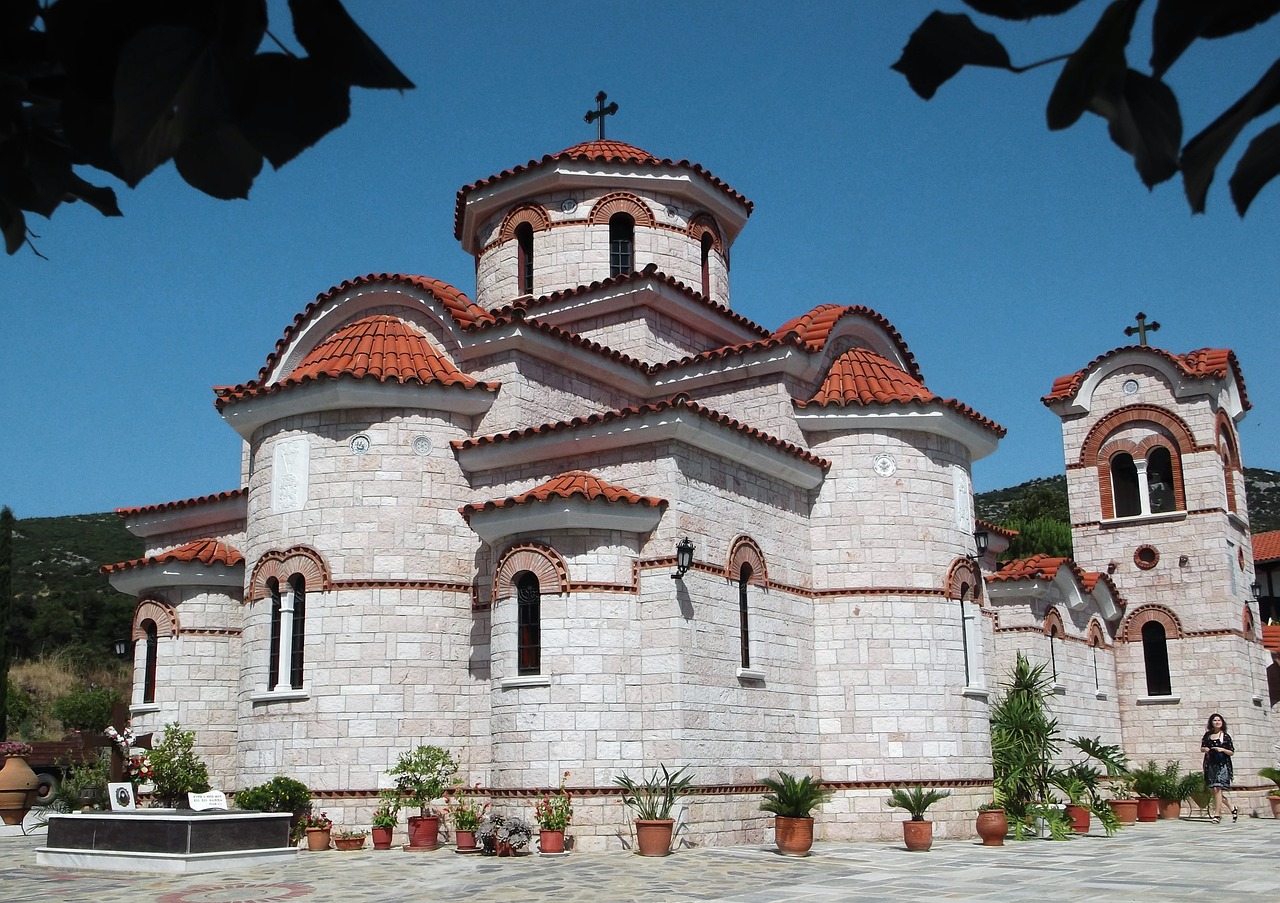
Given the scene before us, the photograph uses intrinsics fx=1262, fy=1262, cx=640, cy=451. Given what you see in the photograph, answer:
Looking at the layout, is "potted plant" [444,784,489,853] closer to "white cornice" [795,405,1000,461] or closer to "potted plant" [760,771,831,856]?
"potted plant" [760,771,831,856]

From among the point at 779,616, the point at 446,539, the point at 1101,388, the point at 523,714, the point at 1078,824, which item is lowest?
the point at 1078,824

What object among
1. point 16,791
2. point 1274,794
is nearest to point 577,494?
point 16,791

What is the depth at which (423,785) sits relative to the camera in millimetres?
13305

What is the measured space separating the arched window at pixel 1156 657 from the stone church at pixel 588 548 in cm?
427

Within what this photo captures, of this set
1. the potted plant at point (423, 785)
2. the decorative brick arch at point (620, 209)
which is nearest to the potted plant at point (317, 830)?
the potted plant at point (423, 785)

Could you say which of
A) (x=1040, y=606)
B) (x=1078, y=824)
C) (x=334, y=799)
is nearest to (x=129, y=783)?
(x=334, y=799)

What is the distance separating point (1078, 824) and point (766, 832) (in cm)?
418

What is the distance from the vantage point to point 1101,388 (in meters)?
23.0

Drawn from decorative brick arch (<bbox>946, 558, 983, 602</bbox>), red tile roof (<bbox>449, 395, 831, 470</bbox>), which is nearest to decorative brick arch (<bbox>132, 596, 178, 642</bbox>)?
red tile roof (<bbox>449, 395, 831, 470</bbox>)

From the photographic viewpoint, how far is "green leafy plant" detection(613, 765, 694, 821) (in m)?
12.2

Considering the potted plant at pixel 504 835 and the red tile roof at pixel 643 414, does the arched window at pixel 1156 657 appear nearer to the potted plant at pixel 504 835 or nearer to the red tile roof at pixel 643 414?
the red tile roof at pixel 643 414

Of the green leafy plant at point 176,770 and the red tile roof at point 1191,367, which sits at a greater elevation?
Answer: the red tile roof at point 1191,367

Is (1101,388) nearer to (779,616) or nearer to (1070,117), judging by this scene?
(779,616)

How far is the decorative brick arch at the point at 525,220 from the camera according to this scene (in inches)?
723
